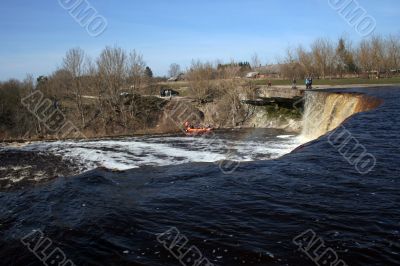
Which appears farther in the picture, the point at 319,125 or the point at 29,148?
the point at 29,148

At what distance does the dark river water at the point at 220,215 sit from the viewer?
7.37 meters

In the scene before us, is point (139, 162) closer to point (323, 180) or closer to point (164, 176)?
point (164, 176)

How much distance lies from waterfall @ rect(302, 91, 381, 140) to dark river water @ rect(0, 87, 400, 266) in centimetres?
1388

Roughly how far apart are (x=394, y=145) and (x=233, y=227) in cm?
1008

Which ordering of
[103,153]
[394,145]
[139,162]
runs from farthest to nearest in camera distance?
[103,153], [139,162], [394,145]

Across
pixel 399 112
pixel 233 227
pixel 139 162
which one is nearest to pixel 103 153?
pixel 139 162

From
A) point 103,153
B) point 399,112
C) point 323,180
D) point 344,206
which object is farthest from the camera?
point 103,153

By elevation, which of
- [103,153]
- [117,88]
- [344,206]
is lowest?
[103,153]

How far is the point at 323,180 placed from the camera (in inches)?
460

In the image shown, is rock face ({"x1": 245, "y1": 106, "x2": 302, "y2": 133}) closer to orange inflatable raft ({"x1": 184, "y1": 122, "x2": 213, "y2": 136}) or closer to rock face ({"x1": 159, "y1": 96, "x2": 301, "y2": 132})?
rock face ({"x1": 159, "y1": 96, "x2": 301, "y2": 132})

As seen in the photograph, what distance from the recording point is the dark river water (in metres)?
7.37

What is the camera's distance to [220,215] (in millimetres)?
9359

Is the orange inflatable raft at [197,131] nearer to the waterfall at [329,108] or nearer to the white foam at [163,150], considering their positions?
the white foam at [163,150]

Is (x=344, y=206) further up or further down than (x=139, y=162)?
further up
